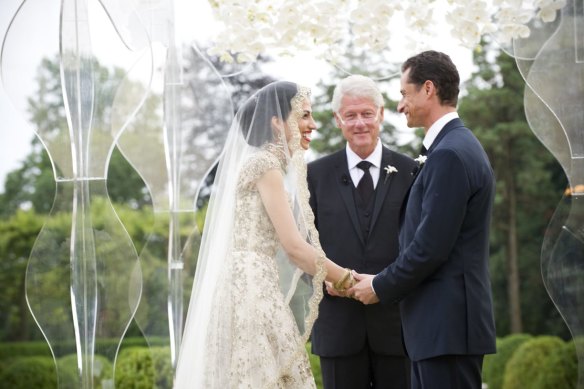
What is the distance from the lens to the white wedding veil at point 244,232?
3842 millimetres

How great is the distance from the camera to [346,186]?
4.60m

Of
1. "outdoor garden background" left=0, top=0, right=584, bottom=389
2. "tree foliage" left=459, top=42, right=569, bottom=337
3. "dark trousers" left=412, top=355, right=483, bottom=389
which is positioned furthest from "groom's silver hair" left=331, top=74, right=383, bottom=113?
"tree foliage" left=459, top=42, right=569, bottom=337

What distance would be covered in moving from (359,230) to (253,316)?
0.98 m

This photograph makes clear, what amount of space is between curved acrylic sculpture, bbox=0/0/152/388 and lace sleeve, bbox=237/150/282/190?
867mm

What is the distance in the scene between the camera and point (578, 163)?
466cm

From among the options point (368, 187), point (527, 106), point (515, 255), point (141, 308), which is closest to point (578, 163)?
point (527, 106)

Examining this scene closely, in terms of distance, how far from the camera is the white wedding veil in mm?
3842

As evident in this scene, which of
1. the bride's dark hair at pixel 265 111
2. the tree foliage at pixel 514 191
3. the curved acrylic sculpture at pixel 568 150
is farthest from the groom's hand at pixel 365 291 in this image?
the tree foliage at pixel 514 191

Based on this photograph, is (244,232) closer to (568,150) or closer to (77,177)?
(77,177)

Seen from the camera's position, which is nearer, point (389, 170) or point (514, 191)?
point (389, 170)

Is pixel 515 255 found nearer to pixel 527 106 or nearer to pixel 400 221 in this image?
pixel 527 106

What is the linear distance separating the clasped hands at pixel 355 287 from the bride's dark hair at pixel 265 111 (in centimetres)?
76

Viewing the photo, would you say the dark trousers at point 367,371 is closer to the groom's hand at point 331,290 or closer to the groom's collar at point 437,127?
the groom's hand at point 331,290

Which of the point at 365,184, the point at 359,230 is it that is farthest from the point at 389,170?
the point at 359,230
